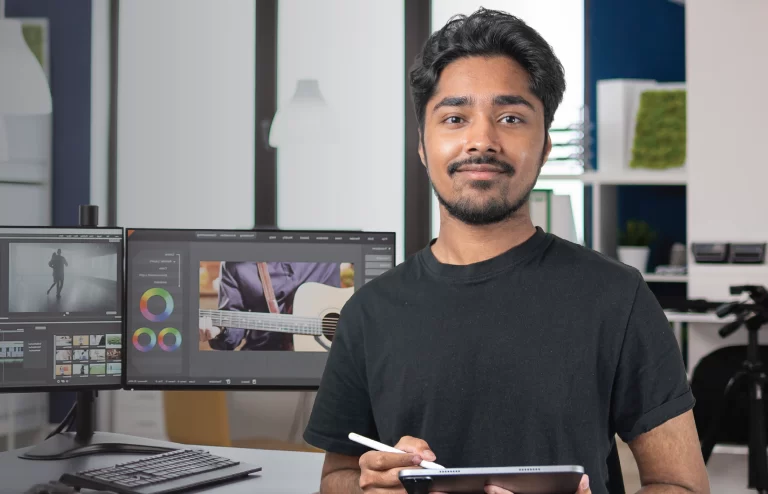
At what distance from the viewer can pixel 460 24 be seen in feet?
4.55

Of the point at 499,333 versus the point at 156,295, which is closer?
the point at 499,333

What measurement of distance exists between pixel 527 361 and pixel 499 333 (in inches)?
2.2

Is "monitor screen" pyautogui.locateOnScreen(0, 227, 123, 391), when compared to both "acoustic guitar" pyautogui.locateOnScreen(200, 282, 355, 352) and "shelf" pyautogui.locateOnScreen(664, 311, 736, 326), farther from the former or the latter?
"shelf" pyautogui.locateOnScreen(664, 311, 736, 326)

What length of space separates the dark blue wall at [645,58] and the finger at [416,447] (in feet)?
14.5

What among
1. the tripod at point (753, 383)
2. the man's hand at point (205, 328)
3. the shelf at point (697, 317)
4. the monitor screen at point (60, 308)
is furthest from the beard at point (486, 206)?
the shelf at point (697, 317)

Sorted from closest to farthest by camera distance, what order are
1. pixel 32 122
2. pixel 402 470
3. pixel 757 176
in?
pixel 402 470, pixel 757 176, pixel 32 122

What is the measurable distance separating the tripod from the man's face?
3092 millimetres

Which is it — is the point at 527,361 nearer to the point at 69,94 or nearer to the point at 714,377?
the point at 714,377

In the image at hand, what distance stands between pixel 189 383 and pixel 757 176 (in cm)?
371

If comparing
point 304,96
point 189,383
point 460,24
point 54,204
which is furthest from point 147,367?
point 54,204

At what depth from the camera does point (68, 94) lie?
544cm

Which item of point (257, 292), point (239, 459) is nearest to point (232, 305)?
point (257, 292)

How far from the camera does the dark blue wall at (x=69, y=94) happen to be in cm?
540

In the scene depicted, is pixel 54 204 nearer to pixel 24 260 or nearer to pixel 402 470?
pixel 24 260
